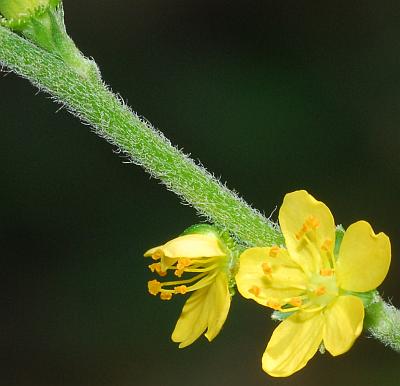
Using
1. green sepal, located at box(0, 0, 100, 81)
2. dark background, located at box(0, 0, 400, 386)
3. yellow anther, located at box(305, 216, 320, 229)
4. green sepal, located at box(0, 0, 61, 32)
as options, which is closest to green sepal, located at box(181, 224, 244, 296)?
yellow anther, located at box(305, 216, 320, 229)

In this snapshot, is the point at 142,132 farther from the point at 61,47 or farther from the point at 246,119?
the point at 246,119

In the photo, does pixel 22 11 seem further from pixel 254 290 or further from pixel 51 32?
pixel 254 290

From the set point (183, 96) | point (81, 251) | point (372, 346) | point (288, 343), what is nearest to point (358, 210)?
point (372, 346)

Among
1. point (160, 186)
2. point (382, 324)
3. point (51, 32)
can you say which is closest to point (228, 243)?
point (382, 324)

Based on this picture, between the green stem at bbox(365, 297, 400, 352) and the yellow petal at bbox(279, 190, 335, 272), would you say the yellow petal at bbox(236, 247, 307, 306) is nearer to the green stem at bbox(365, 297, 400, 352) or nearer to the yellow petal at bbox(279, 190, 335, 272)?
the yellow petal at bbox(279, 190, 335, 272)

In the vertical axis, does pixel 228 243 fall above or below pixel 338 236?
below

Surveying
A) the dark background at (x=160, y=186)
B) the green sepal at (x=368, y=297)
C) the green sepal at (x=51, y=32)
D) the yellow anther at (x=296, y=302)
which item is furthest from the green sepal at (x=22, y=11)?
the dark background at (x=160, y=186)
